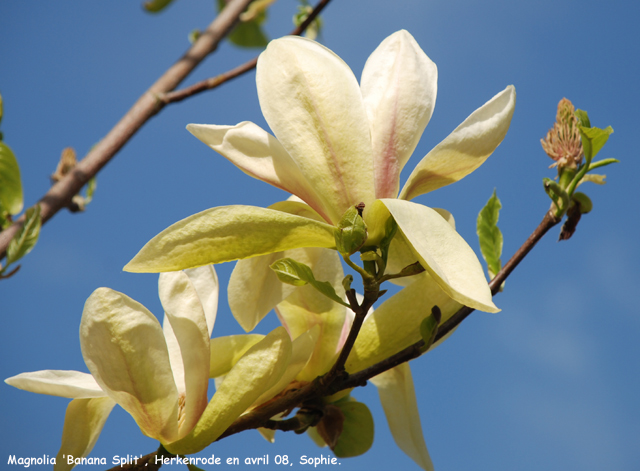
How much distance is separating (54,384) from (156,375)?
5.0 inches

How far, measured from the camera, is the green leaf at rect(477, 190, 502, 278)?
64 centimetres

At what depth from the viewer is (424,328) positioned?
51 centimetres

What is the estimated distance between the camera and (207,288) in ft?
1.87

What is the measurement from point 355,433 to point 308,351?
0.19 meters

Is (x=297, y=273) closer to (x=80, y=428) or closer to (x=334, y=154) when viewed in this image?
(x=334, y=154)

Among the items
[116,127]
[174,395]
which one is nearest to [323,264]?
[174,395]

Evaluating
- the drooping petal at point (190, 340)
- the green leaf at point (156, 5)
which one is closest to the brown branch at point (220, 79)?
the green leaf at point (156, 5)

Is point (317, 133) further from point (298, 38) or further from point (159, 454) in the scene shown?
point (159, 454)

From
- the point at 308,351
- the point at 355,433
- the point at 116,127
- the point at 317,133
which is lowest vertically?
the point at 355,433

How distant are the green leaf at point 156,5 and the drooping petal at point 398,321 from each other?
987 millimetres

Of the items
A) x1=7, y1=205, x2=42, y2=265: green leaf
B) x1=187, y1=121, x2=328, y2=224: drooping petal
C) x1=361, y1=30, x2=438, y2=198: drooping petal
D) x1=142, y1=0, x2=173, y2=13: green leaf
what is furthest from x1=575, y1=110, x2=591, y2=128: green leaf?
x1=142, y1=0, x2=173, y2=13: green leaf

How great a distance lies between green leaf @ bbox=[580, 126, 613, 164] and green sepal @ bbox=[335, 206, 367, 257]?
0.75 feet

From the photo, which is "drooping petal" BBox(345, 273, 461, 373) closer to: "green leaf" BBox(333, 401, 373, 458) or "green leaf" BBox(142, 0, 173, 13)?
"green leaf" BBox(333, 401, 373, 458)

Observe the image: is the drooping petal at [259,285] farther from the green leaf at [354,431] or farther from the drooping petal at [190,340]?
the green leaf at [354,431]
